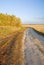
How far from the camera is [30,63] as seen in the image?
14172 millimetres

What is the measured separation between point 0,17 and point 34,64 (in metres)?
71.9

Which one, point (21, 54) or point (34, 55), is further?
point (34, 55)

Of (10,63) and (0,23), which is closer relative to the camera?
(10,63)

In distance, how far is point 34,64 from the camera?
1365 centimetres

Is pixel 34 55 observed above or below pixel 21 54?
below

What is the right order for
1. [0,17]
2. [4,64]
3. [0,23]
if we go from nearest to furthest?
[4,64] < [0,23] < [0,17]

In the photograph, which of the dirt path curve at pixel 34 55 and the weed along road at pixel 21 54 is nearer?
the weed along road at pixel 21 54

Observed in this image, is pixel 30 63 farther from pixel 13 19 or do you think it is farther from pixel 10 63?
pixel 13 19

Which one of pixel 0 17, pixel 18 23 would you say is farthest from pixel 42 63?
pixel 18 23

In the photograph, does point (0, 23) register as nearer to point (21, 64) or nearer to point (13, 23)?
point (13, 23)

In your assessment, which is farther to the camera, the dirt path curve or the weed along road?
the dirt path curve

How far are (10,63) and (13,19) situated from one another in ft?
288

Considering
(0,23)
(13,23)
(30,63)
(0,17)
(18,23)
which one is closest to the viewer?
(30,63)

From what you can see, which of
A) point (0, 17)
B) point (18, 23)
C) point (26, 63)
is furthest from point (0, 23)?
point (26, 63)
